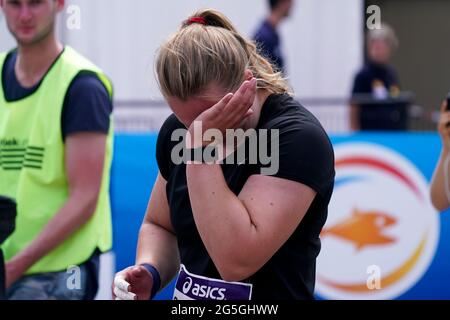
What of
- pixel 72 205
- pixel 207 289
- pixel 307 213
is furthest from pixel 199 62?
pixel 72 205

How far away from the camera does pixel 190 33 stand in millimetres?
2100

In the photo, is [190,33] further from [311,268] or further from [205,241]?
[311,268]

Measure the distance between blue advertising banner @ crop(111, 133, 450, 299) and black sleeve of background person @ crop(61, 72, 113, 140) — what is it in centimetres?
126

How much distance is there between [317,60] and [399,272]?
466 centimetres

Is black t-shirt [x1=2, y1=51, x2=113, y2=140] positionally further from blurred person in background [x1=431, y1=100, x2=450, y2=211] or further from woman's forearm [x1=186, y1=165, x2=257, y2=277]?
woman's forearm [x1=186, y1=165, x2=257, y2=277]

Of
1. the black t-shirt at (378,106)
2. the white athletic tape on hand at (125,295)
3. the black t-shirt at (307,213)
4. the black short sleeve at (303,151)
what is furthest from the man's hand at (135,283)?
the black t-shirt at (378,106)

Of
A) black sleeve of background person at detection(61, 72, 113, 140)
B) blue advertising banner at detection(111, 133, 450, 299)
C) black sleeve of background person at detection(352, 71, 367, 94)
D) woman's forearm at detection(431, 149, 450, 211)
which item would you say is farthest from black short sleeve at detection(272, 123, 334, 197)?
black sleeve of background person at detection(352, 71, 367, 94)

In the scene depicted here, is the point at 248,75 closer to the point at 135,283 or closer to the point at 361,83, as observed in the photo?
the point at 135,283

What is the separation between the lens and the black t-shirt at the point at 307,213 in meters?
2.08

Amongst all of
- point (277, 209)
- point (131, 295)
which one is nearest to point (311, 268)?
point (277, 209)

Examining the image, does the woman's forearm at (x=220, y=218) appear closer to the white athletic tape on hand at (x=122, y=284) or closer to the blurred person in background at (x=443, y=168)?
the white athletic tape on hand at (x=122, y=284)

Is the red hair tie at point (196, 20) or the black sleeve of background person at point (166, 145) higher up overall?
the red hair tie at point (196, 20)

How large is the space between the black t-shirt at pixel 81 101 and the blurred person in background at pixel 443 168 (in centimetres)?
139

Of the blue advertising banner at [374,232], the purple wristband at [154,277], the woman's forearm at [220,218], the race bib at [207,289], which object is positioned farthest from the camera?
the blue advertising banner at [374,232]
